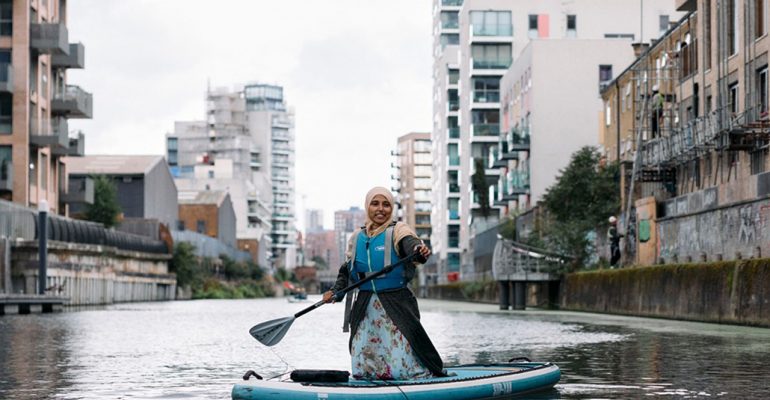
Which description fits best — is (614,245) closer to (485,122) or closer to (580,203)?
(580,203)

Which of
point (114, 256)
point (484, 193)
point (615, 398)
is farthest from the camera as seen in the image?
point (484, 193)

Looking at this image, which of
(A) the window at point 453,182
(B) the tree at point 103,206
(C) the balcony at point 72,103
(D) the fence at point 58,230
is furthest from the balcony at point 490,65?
(C) the balcony at point 72,103

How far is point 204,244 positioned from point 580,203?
93718mm

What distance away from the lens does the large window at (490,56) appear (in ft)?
430

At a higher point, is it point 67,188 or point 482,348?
point 67,188

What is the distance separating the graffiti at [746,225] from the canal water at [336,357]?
3172mm

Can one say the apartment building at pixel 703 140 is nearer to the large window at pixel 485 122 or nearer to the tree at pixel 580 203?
the tree at pixel 580 203

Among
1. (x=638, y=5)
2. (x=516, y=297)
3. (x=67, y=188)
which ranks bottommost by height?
(x=516, y=297)

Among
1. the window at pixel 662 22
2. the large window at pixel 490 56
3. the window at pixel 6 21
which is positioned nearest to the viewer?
the window at pixel 6 21

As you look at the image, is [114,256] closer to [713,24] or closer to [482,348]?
[713,24]

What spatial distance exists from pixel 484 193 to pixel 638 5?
849 inches

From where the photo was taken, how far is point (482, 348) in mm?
27625

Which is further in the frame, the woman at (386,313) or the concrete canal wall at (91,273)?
the concrete canal wall at (91,273)

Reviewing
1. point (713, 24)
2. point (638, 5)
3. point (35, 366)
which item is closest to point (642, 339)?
point (35, 366)
